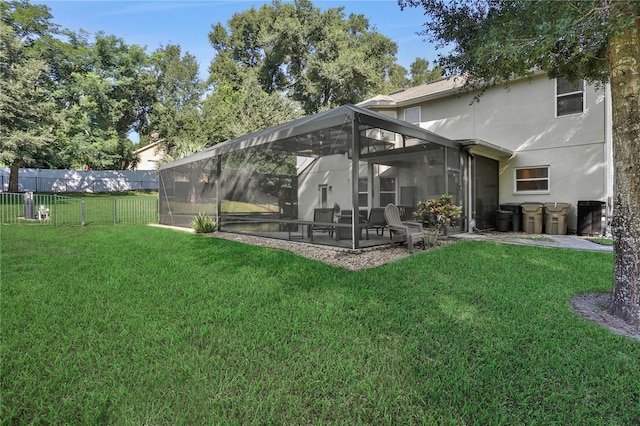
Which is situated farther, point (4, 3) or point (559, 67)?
point (4, 3)

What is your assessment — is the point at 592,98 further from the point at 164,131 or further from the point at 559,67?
the point at 164,131

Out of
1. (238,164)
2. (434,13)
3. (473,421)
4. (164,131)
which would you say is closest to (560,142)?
(434,13)

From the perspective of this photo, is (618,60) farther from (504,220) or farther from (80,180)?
(80,180)

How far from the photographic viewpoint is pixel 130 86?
90.7 feet

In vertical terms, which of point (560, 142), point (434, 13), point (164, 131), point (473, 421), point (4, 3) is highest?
point (4, 3)

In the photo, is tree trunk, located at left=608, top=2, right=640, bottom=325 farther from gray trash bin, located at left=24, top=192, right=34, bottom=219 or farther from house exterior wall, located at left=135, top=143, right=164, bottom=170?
house exterior wall, located at left=135, top=143, right=164, bottom=170

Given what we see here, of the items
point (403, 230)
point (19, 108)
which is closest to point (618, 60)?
point (403, 230)

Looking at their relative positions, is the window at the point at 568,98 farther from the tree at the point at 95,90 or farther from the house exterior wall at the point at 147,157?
the house exterior wall at the point at 147,157

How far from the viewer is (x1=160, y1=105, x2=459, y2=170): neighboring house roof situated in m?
6.45

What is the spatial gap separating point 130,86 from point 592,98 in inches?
1232

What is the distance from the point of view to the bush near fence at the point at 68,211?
11570 millimetres

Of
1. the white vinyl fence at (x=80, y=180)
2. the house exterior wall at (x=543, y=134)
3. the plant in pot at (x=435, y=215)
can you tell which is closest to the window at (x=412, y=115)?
the house exterior wall at (x=543, y=134)

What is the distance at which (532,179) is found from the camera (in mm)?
11320

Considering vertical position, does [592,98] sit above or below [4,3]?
below
